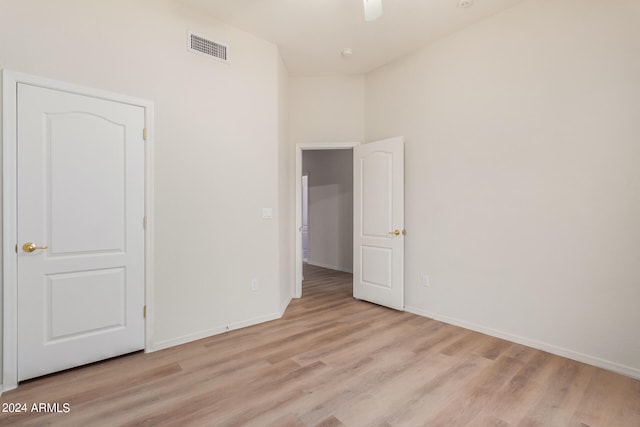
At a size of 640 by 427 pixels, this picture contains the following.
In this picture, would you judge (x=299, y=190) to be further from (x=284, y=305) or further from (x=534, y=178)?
(x=534, y=178)

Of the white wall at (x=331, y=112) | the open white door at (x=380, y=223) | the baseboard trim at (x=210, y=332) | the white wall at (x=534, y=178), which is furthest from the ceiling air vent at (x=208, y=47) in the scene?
the baseboard trim at (x=210, y=332)

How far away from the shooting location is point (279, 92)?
3.67 meters

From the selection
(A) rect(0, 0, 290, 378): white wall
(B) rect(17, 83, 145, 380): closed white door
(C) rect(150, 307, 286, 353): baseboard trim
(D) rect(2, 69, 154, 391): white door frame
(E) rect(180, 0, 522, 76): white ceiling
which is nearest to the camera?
(D) rect(2, 69, 154, 391): white door frame

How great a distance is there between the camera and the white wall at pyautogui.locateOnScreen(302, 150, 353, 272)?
20.5 feet

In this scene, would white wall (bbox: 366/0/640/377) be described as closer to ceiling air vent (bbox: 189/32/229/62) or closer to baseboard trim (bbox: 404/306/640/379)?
baseboard trim (bbox: 404/306/640/379)

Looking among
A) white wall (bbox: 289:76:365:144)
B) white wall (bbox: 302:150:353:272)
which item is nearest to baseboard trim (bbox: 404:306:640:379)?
white wall (bbox: 289:76:365:144)

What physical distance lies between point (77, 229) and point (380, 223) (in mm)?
3088

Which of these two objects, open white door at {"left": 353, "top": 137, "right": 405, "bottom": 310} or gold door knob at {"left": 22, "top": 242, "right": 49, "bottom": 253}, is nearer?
gold door knob at {"left": 22, "top": 242, "right": 49, "bottom": 253}

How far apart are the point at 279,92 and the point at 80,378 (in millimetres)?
3283

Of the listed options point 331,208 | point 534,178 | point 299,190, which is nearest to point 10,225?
point 299,190

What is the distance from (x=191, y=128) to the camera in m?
2.88

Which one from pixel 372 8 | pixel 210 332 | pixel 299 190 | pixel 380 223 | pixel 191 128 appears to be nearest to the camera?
pixel 372 8

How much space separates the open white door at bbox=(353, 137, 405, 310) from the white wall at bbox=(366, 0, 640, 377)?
0.17 meters

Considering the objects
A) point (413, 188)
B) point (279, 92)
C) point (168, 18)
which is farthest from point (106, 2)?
point (413, 188)
